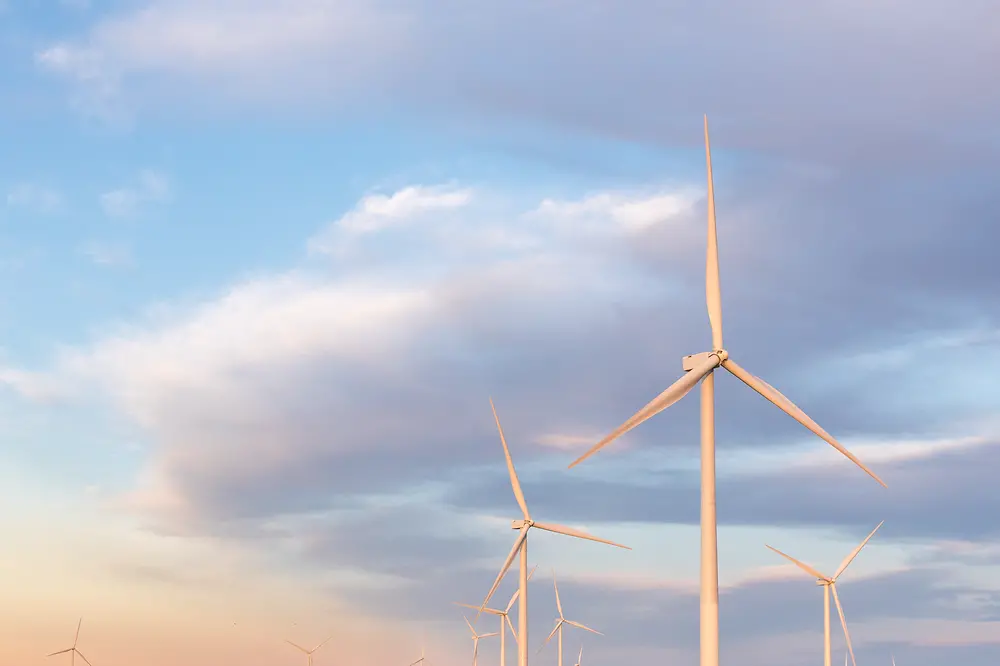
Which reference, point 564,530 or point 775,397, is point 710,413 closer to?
point 775,397

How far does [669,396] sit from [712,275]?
25.7 feet

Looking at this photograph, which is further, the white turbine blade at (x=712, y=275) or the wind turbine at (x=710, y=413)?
the white turbine blade at (x=712, y=275)

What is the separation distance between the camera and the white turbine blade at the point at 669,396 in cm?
5784

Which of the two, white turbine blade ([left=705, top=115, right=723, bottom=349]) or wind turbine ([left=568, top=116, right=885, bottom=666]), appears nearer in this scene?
wind turbine ([left=568, top=116, right=885, bottom=666])

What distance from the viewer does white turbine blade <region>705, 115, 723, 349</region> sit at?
6177 centimetres

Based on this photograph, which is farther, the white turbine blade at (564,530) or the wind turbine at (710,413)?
the white turbine blade at (564,530)

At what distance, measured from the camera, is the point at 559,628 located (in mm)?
169625

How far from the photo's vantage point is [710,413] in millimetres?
55594

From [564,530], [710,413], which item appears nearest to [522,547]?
[564,530]

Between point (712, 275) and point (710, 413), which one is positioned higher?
point (712, 275)

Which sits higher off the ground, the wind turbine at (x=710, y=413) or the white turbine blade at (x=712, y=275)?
the white turbine blade at (x=712, y=275)

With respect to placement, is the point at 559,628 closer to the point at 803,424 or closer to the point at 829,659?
the point at 829,659

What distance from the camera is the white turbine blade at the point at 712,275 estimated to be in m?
61.8

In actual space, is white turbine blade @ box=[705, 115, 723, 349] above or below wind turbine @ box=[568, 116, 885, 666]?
above
